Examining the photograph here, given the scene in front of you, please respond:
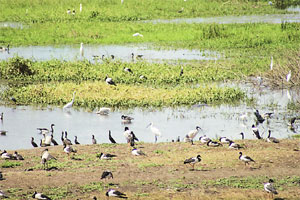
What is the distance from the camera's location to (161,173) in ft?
41.0

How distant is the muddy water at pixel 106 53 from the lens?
29.2 meters

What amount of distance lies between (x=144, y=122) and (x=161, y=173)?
5919 millimetres

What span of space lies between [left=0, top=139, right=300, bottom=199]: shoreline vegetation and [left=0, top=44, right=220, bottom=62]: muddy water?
1443 centimetres

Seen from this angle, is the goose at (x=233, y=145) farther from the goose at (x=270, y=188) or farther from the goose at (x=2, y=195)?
the goose at (x=2, y=195)

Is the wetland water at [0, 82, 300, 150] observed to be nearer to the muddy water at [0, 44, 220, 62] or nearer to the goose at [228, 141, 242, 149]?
the goose at [228, 141, 242, 149]

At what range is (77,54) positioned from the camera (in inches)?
1195

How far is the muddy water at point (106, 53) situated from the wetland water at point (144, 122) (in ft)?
27.8

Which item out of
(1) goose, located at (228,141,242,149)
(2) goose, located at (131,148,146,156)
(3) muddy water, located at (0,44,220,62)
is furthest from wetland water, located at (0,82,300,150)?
(3) muddy water, located at (0,44,220,62)

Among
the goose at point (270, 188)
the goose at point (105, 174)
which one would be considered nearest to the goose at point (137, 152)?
the goose at point (105, 174)

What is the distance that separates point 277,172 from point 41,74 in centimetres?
1477

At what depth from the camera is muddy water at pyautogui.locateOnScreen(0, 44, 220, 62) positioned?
29.2 metres

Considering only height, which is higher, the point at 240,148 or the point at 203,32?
the point at 203,32

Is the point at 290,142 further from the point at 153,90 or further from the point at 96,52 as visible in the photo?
the point at 96,52

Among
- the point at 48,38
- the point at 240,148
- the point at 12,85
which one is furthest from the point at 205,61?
the point at 240,148
